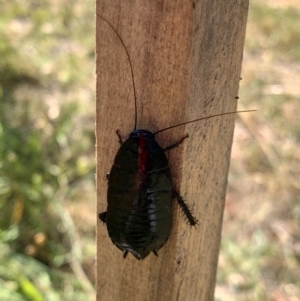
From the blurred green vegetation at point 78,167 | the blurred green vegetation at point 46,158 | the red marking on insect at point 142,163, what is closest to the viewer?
the red marking on insect at point 142,163

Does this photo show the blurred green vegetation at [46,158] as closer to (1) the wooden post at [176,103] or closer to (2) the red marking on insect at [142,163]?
(1) the wooden post at [176,103]

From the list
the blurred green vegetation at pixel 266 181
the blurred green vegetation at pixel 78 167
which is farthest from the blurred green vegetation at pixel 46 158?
the blurred green vegetation at pixel 266 181

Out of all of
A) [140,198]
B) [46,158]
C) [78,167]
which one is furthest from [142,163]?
[46,158]

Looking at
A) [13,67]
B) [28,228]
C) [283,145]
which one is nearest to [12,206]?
[28,228]

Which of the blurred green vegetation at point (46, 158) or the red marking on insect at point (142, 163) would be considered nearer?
the red marking on insect at point (142, 163)

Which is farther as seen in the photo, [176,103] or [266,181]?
[266,181]

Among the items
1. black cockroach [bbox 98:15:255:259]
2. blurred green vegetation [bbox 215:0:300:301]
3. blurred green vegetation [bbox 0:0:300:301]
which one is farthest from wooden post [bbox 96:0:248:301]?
blurred green vegetation [bbox 215:0:300:301]

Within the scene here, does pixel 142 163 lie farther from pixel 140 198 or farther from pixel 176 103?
pixel 176 103
